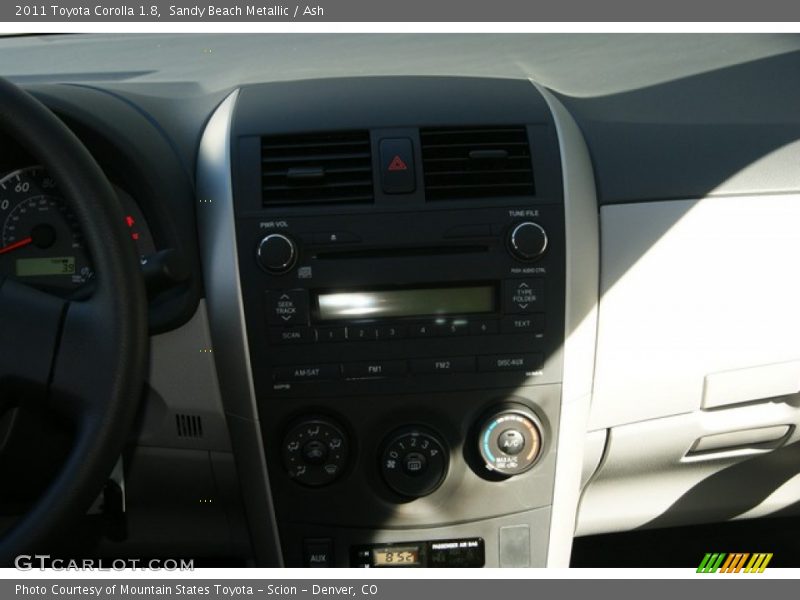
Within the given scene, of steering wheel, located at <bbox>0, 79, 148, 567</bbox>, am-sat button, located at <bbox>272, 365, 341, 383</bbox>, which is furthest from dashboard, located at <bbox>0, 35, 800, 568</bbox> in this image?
steering wheel, located at <bbox>0, 79, 148, 567</bbox>

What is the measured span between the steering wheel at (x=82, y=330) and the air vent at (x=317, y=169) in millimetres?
364

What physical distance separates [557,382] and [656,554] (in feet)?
3.03

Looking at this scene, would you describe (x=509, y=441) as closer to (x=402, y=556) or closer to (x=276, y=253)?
(x=402, y=556)

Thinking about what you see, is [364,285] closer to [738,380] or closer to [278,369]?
[278,369]

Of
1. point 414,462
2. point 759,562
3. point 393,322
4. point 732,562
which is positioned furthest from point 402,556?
point 759,562

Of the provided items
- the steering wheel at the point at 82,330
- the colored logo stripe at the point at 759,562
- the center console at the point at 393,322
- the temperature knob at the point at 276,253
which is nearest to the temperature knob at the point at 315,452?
the center console at the point at 393,322

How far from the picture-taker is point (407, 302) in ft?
6.58

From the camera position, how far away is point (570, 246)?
202cm

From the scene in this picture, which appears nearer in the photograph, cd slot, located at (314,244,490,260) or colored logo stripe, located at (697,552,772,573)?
cd slot, located at (314,244,490,260)

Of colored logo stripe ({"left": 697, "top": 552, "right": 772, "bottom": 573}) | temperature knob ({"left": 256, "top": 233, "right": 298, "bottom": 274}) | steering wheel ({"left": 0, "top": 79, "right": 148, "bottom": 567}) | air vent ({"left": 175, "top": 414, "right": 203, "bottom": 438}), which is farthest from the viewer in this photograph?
colored logo stripe ({"left": 697, "top": 552, "right": 772, "bottom": 573})

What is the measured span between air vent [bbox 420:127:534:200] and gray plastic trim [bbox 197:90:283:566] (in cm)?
36

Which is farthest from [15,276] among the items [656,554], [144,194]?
[656,554]

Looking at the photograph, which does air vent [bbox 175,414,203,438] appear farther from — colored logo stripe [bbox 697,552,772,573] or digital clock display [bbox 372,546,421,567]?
colored logo stripe [bbox 697,552,772,573]

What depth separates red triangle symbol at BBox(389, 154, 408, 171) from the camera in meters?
2.03
